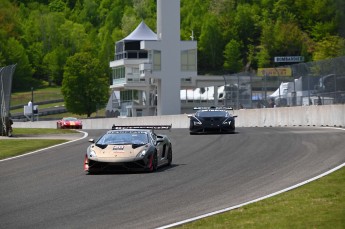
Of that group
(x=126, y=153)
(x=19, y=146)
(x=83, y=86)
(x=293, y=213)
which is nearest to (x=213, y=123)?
(x=19, y=146)

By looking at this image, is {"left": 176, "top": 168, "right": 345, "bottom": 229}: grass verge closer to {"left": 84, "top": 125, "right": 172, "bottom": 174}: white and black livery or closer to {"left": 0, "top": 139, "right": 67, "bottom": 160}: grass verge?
{"left": 84, "top": 125, "right": 172, "bottom": 174}: white and black livery

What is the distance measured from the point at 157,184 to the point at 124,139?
14.2 feet

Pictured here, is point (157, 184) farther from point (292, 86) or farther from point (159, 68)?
point (159, 68)

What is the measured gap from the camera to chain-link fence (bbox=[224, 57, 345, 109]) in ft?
151

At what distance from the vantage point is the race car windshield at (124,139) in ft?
83.1

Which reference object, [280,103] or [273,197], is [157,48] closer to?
[280,103]

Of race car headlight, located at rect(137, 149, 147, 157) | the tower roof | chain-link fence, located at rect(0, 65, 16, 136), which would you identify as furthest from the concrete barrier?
the tower roof

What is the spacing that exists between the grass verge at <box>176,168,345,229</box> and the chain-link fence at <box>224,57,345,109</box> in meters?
27.9

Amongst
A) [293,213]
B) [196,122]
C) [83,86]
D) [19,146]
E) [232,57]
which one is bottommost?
[19,146]

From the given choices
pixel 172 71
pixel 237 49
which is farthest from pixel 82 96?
pixel 237 49

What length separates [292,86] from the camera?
2110 inches

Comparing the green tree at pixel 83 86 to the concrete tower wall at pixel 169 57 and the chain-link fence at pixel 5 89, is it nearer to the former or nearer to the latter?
the concrete tower wall at pixel 169 57

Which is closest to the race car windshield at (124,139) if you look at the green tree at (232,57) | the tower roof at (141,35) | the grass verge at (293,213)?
the grass verge at (293,213)

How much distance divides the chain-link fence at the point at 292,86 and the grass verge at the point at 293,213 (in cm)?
2790
